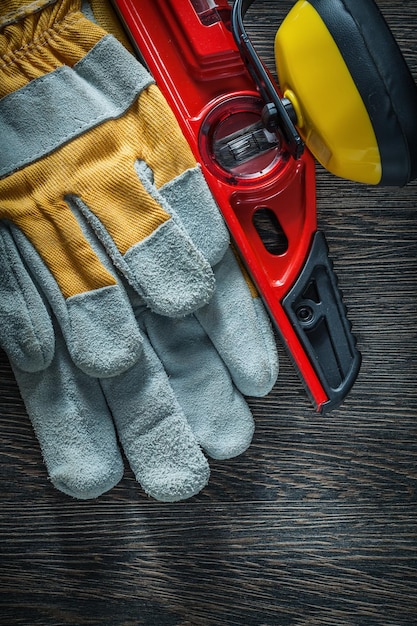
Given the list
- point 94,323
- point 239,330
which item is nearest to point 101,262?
point 94,323

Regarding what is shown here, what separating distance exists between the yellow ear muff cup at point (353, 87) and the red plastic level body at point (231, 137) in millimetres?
96

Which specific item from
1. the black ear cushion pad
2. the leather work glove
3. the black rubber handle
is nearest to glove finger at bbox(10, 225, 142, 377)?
the leather work glove

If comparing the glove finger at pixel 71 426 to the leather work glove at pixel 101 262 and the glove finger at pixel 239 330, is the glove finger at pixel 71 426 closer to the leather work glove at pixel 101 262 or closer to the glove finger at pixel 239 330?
the leather work glove at pixel 101 262

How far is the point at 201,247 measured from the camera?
81 centimetres

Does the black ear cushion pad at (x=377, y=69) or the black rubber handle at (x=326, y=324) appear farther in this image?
the black rubber handle at (x=326, y=324)

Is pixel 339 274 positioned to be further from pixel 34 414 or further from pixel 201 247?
pixel 34 414

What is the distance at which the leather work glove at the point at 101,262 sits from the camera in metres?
0.79

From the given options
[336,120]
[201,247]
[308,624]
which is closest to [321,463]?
[308,624]

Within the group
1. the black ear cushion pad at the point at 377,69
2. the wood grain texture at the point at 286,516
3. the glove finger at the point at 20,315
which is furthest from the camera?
the wood grain texture at the point at 286,516

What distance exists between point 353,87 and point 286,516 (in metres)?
0.58

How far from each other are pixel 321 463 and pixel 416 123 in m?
0.48

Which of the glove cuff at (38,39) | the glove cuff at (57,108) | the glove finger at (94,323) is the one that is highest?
the glove cuff at (38,39)

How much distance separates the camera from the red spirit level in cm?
83

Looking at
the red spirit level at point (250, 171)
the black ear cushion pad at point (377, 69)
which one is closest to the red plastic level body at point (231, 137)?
the red spirit level at point (250, 171)
